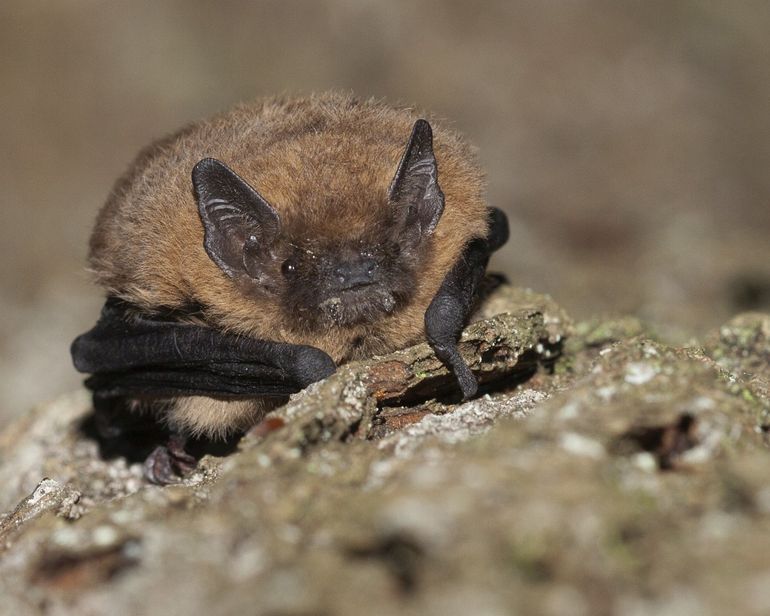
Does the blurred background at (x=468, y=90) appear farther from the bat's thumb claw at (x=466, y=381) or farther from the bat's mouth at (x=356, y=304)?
the bat's thumb claw at (x=466, y=381)

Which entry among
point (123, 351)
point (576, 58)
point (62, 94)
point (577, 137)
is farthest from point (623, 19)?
point (123, 351)

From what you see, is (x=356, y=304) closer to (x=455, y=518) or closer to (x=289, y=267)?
(x=289, y=267)

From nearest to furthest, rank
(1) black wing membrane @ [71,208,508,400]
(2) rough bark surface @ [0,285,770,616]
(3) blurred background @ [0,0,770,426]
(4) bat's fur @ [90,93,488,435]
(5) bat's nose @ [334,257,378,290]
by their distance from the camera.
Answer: (2) rough bark surface @ [0,285,770,616] → (1) black wing membrane @ [71,208,508,400] → (5) bat's nose @ [334,257,378,290] → (4) bat's fur @ [90,93,488,435] → (3) blurred background @ [0,0,770,426]

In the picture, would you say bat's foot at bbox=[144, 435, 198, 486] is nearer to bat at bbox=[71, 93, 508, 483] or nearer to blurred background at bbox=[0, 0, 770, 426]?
bat at bbox=[71, 93, 508, 483]

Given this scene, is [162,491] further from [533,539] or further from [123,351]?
[123,351]

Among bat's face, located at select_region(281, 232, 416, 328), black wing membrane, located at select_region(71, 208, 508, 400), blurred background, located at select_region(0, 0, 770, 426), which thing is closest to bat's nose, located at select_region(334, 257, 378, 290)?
bat's face, located at select_region(281, 232, 416, 328)

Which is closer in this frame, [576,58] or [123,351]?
[123,351]

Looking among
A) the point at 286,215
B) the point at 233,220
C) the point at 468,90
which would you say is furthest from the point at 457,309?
the point at 468,90
